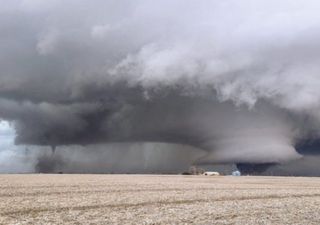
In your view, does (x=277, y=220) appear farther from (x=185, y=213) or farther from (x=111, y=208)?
(x=111, y=208)

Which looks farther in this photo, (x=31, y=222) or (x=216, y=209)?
(x=216, y=209)

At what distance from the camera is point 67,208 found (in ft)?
135

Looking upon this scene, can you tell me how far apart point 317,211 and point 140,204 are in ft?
53.5

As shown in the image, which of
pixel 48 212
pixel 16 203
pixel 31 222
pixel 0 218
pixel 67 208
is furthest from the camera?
pixel 16 203

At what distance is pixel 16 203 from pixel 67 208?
720 centimetres

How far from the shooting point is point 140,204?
150 feet

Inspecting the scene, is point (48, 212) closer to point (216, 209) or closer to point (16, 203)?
point (16, 203)

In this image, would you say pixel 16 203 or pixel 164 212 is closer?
pixel 164 212

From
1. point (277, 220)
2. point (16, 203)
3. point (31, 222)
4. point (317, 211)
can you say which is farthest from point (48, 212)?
point (317, 211)

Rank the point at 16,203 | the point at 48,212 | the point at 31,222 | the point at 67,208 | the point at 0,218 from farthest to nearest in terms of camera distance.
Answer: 1. the point at 16,203
2. the point at 67,208
3. the point at 48,212
4. the point at 0,218
5. the point at 31,222

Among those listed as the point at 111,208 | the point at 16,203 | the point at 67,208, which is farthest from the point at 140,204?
the point at 16,203

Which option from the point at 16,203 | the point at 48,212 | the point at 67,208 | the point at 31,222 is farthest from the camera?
the point at 16,203

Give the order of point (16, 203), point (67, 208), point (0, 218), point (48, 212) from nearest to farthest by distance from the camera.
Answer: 1. point (0, 218)
2. point (48, 212)
3. point (67, 208)
4. point (16, 203)

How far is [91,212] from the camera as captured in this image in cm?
3859
